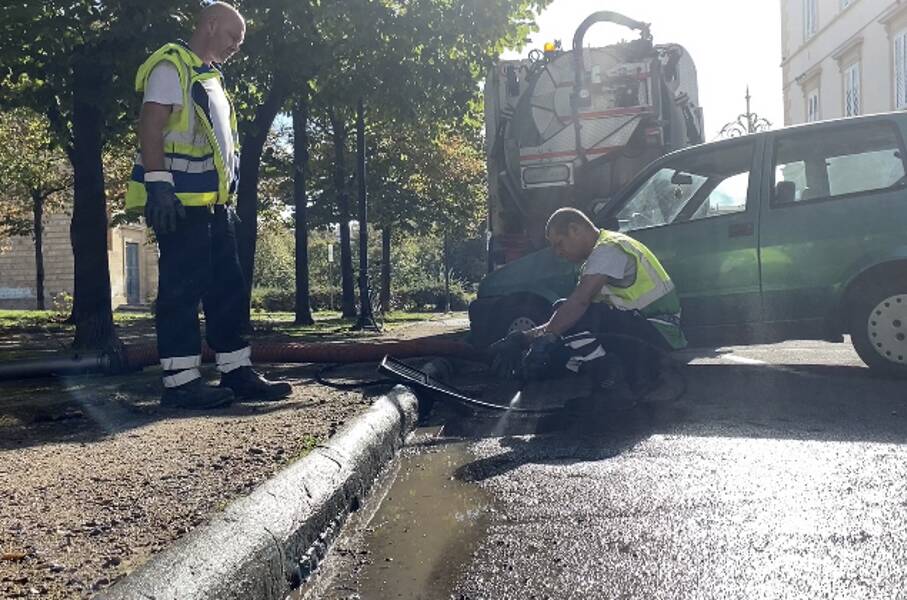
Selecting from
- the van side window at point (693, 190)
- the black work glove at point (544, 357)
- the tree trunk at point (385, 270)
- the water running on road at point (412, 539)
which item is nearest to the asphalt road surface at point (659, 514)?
the water running on road at point (412, 539)

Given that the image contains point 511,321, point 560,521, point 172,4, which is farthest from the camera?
point 172,4

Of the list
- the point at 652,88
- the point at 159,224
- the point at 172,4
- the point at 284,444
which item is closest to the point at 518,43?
the point at 652,88

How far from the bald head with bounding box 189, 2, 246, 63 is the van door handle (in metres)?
3.73

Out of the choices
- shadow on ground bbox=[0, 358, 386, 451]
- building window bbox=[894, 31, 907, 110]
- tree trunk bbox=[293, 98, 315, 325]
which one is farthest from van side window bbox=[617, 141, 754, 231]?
building window bbox=[894, 31, 907, 110]

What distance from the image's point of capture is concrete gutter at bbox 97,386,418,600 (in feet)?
7.82

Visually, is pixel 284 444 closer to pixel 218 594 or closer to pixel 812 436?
pixel 218 594

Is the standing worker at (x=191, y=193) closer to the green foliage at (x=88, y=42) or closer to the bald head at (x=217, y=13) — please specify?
the bald head at (x=217, y=13)

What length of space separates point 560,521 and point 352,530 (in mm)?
753

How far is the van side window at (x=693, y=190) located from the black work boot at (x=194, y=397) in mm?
3688

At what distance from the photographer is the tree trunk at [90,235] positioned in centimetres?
1113

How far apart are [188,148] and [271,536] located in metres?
3.05

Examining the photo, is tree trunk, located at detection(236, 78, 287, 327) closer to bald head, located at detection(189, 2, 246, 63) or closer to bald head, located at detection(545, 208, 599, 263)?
bald head, located at detection(189, 2, 246, 63)

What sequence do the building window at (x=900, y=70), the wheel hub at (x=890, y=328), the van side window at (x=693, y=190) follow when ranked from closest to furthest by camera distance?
1. the wheel hub at (x=890, y=328)
2. the van side window at (x=693, y=190)
3. the building window at (x=900, y=70)

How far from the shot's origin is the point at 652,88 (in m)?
10.3
